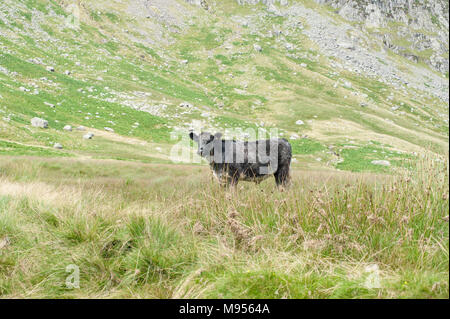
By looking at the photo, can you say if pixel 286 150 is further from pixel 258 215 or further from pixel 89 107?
pixel 89 107

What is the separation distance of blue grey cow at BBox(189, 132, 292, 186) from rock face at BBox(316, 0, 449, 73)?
12535 centimetres

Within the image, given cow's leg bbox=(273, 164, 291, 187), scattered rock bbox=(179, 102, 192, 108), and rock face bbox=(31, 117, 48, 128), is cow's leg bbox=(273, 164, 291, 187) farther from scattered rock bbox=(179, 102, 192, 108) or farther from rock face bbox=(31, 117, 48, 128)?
scattered rock bbox=(179, 102, 192, 108)

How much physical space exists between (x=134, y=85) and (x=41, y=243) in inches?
1853

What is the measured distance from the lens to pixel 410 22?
436 feet

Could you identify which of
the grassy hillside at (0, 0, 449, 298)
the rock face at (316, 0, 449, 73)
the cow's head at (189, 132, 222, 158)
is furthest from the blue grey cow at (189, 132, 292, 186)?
the rock face at (316, 0, 449, 73)

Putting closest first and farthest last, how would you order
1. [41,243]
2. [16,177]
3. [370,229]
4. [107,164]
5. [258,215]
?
1. [370,229]
2. [41,243]
3. [258,215]
4. [16,177]
5. [107,164]

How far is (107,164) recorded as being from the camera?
1694 centimetres

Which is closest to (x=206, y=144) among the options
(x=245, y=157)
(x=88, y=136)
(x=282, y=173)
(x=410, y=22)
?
(x=245, y=157)

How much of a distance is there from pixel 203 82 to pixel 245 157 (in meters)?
55.5

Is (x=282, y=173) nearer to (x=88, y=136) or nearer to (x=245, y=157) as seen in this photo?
(x=245, y=157)

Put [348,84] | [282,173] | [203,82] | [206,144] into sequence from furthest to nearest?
[348,84], [203,82], [282,173], [206,144]

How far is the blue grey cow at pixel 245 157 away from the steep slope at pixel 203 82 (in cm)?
524

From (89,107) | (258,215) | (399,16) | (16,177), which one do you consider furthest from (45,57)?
(399,16)

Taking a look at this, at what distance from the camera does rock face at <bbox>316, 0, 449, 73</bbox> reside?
4660 inches
